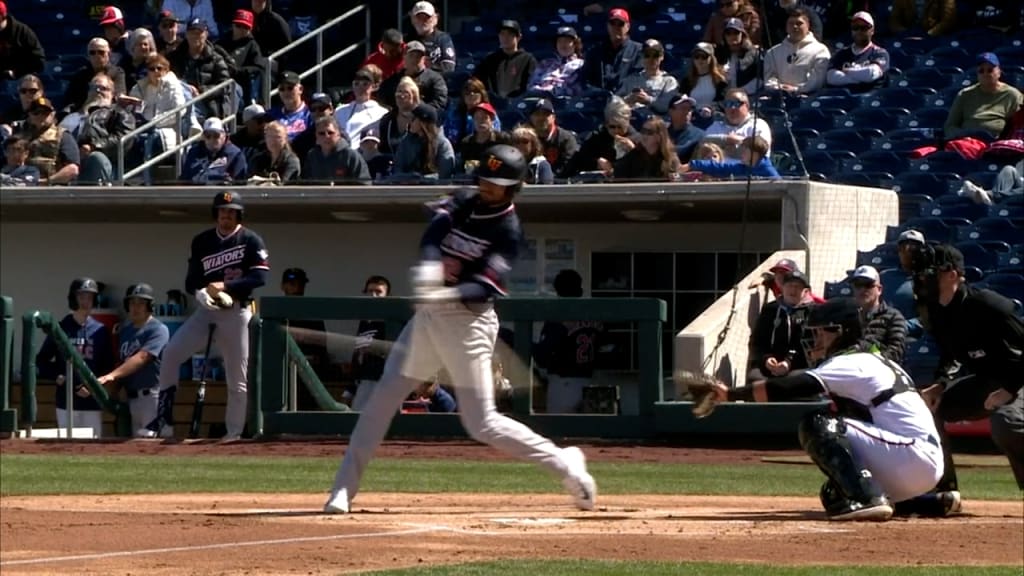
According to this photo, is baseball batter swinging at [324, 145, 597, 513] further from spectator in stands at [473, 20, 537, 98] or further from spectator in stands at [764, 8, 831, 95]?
spectator in stands at [473, 20, 537, 98]

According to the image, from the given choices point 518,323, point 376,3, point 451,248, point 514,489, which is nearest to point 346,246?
point 376,3

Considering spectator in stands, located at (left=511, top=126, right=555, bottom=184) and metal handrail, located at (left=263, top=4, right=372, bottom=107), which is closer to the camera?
spectator in stands, located at (left=511, top=126, right=555, bottom=184)

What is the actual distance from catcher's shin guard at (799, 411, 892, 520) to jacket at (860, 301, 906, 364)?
346 cm

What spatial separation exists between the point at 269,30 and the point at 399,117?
11.5ft

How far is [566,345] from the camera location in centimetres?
1498

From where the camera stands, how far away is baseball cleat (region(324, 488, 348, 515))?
958 centimetres

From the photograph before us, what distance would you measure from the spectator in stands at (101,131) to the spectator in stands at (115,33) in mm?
811

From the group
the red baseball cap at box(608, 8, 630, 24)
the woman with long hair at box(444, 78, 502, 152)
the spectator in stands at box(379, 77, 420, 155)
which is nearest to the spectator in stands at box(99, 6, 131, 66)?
the spectator in stands at box(379, 77, 420, 155)

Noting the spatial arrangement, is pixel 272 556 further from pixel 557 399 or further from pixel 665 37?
pixel 665 37

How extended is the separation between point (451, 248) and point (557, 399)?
5.91 meters

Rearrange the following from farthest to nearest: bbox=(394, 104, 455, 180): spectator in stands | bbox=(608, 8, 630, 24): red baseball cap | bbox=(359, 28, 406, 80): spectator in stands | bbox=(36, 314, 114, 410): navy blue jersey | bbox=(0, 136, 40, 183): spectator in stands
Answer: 1. bbox=(359, 28, 406, 80): spectator in stands
2. bbox=(608, 8, 630, 24): red baseball cap
3. bbox=(0, 136, 40, 183): spectator in stands
4. bbox=(394, 104, 455, 180): spectator in stands
5. bbox=(36, 314, 114, 410): navy blue jersey

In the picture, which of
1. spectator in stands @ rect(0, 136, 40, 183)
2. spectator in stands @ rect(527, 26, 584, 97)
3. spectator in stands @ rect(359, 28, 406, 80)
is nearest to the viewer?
spectator in stands @ rect(0, 136, 40, 183)

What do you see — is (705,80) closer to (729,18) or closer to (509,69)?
(729,18)

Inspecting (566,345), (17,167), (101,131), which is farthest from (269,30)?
(566,345)
